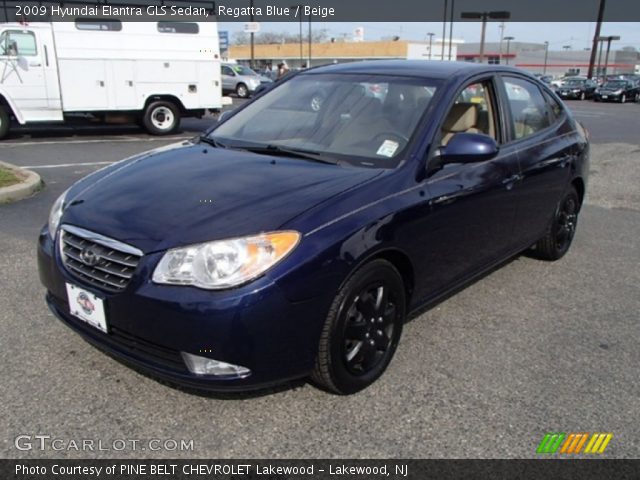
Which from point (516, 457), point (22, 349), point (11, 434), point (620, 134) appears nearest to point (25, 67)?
point (22, 349)

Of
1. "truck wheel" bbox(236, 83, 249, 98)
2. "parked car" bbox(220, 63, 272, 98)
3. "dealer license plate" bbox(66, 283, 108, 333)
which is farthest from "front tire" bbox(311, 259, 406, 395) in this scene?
"truck wheel" bbox(236, 83, 249, 98)

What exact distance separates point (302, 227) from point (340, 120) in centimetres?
128

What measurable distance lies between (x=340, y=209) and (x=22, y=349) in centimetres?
205

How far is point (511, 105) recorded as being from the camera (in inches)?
166

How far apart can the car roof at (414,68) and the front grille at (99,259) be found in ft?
7.07

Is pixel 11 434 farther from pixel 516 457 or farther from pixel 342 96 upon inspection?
pixel 342 96

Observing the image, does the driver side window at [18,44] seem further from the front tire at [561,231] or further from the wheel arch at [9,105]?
the front tire at [561,231]

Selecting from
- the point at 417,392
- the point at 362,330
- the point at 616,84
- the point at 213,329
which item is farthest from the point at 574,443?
the point at 616,84

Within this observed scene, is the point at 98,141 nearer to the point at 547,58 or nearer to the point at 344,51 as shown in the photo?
the point at 344,51

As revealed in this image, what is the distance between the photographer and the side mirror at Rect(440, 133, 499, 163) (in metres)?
3.23

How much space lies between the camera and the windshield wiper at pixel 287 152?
3.30 m

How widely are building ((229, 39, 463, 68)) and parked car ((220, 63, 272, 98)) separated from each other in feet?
125

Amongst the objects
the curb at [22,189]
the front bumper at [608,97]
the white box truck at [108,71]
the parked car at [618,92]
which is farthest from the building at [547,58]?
the curb at [22,189]

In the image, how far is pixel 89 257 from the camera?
2.68m
